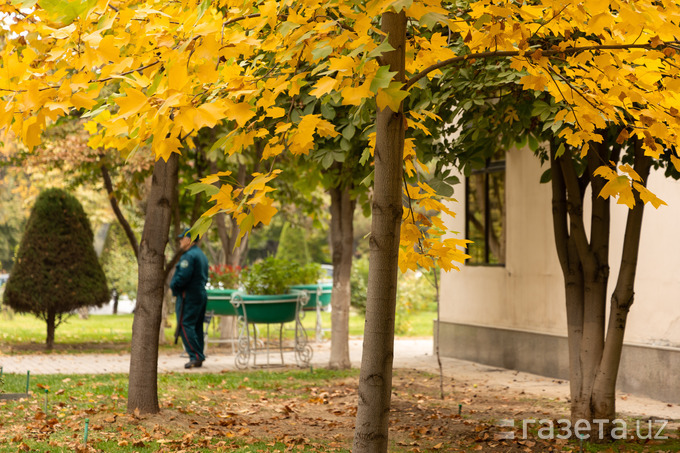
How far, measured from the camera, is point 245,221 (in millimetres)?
3111

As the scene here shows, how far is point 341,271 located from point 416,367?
2.20m

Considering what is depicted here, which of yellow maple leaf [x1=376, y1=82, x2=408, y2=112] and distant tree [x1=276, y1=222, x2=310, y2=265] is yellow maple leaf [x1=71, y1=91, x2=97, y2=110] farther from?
distant tree [x1=276, y1=222, x2=310, y2=265]

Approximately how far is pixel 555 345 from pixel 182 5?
26.5ft

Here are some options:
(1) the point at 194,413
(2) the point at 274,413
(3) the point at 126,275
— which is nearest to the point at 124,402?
(1) the point at 194,413

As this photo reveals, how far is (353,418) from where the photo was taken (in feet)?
23.4

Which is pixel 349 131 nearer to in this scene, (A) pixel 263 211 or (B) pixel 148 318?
(A) pixel 263 211

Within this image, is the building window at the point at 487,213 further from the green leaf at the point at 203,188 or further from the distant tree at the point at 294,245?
the distant tree at the point at 294,245

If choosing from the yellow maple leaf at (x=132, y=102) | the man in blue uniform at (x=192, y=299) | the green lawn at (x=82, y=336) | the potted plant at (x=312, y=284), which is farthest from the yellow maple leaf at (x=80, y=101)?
the green lawn at (x=82, y=336)

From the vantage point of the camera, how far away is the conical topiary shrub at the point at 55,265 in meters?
12.8

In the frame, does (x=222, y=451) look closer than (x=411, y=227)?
No

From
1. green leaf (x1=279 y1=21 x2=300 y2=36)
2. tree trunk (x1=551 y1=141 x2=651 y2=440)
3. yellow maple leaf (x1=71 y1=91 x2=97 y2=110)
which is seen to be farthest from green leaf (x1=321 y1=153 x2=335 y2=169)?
yellow maple leaf (x1=71 y1=91 x2=97 y2=110)

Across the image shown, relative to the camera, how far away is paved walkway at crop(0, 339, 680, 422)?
848 cm

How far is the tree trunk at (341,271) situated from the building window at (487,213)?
89.3 inches

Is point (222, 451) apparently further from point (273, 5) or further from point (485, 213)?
point (485, 213)
